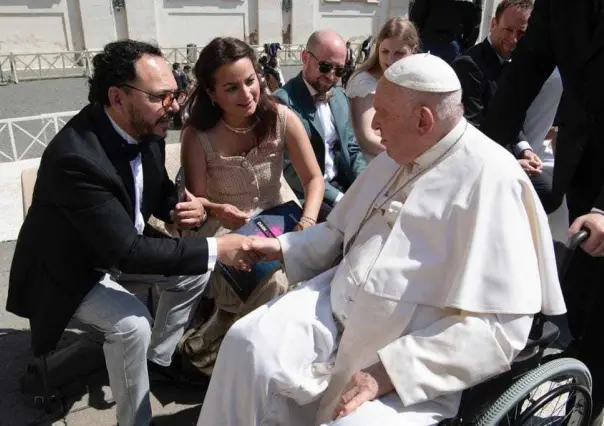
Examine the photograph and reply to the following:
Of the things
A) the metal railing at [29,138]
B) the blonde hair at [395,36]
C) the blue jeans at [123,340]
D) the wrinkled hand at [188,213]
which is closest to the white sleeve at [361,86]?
the blonde hair at [395,36]

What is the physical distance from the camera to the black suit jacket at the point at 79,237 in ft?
7.23

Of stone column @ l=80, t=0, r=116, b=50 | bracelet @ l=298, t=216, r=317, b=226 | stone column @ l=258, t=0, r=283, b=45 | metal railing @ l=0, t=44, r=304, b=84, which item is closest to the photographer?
bracelet @ l=298, t=216, r=317, b=226

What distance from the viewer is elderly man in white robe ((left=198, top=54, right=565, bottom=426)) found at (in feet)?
5.73

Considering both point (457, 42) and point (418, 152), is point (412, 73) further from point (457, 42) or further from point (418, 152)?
point (457, 42)

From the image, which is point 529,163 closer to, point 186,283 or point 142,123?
point 186,283

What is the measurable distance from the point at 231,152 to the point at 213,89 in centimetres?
35

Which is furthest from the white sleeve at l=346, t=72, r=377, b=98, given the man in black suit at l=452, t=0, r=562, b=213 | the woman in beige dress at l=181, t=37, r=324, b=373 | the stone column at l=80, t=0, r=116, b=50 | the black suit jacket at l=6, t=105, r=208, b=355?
the stone column at l=80, t=0, r=116, b=50

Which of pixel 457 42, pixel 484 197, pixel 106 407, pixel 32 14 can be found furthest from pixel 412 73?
pixel 32 14

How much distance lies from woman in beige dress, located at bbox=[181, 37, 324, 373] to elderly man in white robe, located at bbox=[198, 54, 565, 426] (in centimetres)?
84

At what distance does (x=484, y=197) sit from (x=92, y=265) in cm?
162

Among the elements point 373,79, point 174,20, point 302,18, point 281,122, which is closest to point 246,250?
point 281,122

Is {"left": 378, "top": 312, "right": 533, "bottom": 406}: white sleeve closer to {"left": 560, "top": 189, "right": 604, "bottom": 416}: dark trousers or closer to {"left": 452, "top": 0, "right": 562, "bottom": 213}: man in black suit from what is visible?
{"left": 560, "top": 189, "right": 604, "bottom": 416}: dark trousers

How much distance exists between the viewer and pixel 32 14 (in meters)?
20.4

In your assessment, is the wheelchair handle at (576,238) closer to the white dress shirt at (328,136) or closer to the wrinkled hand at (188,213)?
the wrinkled hand at (188,213)
